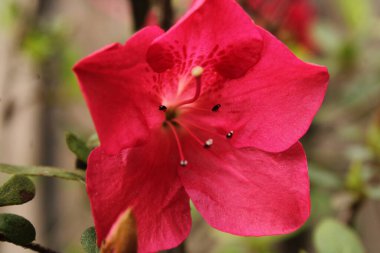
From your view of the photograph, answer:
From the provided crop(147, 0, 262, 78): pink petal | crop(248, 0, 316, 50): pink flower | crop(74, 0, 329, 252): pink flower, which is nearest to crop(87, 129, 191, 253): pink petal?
crop(74, 0, 329, 252): pink flower

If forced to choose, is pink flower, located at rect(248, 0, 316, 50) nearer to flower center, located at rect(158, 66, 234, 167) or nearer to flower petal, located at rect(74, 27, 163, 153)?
flower center, located at rect(158, 66, 234, 167)

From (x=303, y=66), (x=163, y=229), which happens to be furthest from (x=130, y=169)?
(x=303, y=66)

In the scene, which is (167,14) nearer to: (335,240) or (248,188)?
(248,188)

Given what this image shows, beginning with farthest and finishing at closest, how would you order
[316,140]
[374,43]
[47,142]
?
[47,142] → [374,43] → [316,140]

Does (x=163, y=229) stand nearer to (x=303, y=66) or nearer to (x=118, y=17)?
(x=303, y=66)

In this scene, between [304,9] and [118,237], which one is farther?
[304,9]

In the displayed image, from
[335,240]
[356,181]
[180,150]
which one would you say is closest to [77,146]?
[180,150]

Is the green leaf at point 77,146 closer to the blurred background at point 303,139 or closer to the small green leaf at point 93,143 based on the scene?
the small green leaf at point 93,143
